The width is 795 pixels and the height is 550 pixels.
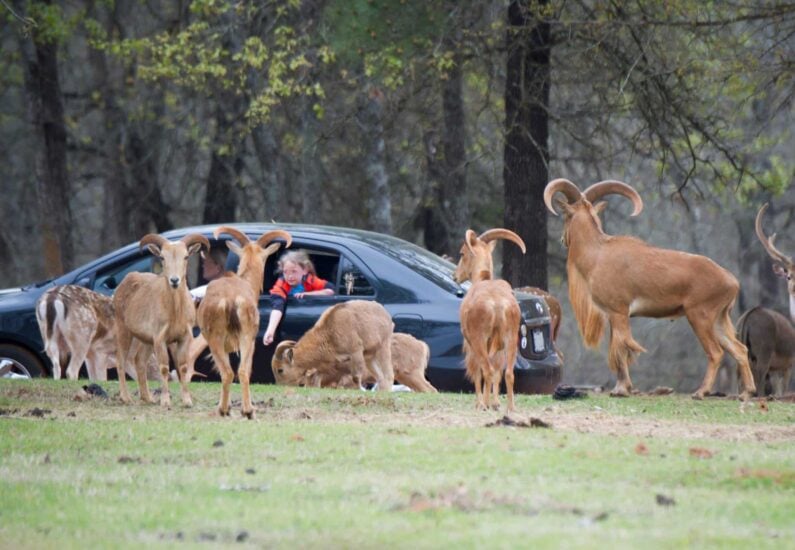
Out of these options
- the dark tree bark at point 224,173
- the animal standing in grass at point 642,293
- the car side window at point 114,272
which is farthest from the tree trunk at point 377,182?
the animal standing in grass at point 642,293

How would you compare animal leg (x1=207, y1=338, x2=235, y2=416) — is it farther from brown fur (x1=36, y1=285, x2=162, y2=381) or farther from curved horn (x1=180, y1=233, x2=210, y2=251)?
brown fur (x1=36, y1=285, x2=162, y2=381)

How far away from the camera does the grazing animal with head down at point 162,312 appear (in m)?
13.7

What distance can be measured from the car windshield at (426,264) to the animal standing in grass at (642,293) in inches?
56.6

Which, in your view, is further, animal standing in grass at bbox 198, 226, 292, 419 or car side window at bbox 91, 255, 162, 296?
car side window at bbox 91, 255, 162, 296

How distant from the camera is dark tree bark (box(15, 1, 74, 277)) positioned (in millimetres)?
30497

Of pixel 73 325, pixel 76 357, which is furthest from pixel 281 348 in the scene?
pixel 76 357

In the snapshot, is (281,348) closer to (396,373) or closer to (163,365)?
(396,373)

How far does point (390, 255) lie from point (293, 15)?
13924mm

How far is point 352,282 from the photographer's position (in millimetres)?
17250

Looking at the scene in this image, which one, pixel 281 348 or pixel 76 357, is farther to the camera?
pixel 76 357

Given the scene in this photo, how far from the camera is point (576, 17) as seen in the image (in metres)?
24.1

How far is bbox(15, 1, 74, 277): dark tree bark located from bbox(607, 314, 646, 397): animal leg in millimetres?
16972

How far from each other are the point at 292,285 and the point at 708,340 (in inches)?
184

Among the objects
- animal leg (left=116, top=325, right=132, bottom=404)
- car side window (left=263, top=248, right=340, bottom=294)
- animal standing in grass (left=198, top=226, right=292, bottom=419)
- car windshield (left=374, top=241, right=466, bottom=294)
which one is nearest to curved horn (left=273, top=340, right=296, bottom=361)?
car side window (left=263, top=248, right=340, bottom=294)
